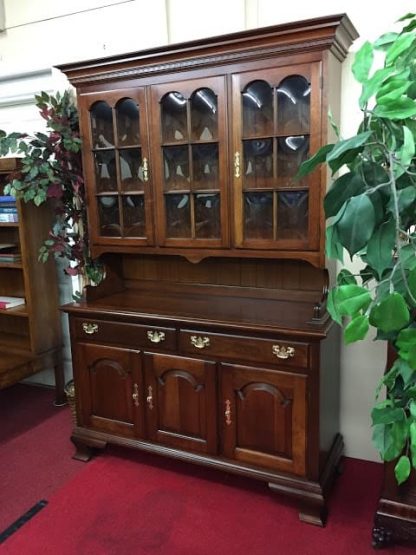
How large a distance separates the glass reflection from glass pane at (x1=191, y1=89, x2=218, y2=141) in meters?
0.32

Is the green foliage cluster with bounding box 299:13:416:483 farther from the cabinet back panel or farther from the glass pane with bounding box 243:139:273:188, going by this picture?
the cabinet back panel

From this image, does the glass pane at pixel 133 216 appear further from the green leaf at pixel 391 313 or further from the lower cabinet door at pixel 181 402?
the green leaf at pixel 391 313

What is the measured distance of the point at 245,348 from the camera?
205 cm

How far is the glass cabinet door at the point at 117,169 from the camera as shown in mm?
2311

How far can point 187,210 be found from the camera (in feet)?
7.46

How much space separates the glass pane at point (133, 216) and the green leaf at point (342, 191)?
1.32 m

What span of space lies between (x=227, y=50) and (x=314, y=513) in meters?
2.01

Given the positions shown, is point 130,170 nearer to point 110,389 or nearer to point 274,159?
point 274,159

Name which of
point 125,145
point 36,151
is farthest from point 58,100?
point 125,145

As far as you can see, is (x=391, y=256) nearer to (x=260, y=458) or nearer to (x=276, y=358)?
(x=276, y=358)

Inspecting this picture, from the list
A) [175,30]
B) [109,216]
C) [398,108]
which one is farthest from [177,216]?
[398,108]

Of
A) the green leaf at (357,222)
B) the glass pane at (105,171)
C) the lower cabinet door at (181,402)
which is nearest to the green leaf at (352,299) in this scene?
the green leaf at (357,222)

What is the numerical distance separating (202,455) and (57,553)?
73 centimetres

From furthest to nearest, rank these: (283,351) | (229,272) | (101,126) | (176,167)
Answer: (229,272)
(101,126)
(176,167)
(283,351)
